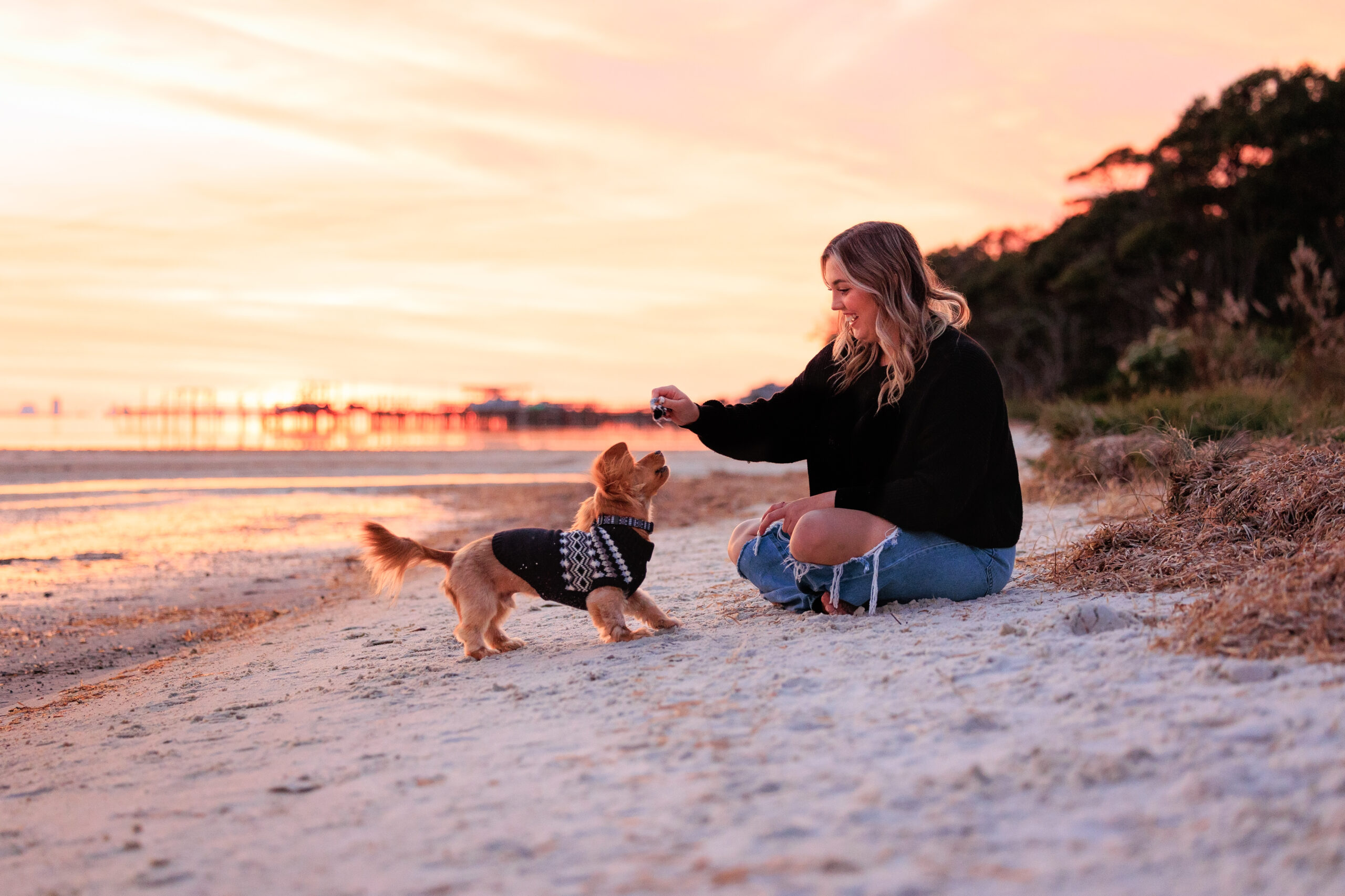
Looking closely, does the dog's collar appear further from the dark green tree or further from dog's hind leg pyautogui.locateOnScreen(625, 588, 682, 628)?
the dark green tree

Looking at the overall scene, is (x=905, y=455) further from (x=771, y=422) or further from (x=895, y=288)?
(x=771, y=422)

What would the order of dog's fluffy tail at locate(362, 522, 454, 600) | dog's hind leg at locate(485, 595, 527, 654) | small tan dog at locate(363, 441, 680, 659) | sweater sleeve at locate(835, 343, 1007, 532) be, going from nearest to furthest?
1. sweater sleeve at locate(835, 343, 1007, 532)
2. small tan dog at locate(363, 441, 680, 659)
3. dog's hind leg at locate(485, 595, 527, 654)
4. dog's fluffy tail at locate(362, 522, 454, 600)

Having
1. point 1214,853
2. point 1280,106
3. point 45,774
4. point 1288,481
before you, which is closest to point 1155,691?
point 1214,853

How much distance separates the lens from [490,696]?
3408 millimetres

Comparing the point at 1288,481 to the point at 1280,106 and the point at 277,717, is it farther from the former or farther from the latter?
the point at 1280,106

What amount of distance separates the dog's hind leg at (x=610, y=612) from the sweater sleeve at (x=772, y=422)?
32.7 inches

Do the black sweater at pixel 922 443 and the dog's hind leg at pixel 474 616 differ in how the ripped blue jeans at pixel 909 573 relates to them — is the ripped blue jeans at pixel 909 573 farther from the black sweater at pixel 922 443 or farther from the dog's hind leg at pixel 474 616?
the dog's hind leg at pixel 474 616

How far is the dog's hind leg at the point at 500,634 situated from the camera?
445 centimetres

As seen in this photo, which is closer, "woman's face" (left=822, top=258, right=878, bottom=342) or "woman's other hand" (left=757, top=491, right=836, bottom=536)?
"woman's face" (left=822, top=258, right=878, bottom=342)

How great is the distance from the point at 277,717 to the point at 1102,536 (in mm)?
3634

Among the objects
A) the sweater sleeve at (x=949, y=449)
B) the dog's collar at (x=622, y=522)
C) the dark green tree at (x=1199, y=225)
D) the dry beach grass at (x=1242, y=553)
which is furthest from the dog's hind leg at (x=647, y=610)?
the dark green tree at (x=1199, y=225)

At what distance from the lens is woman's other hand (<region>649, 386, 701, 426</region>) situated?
4.40 meters

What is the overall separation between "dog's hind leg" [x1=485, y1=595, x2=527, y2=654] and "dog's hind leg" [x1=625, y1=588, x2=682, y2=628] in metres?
0.55

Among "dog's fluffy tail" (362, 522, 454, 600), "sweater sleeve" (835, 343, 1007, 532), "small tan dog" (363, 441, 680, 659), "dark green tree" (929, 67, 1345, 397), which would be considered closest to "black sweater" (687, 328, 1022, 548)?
"sweater sleeve" (835, 343, 1007, 532)
